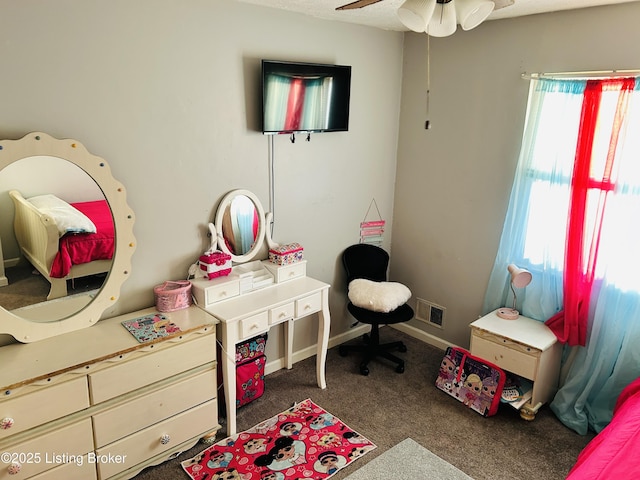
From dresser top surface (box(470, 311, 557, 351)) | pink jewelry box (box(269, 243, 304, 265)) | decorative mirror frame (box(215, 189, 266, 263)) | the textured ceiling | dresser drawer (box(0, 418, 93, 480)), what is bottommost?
dresser drawer (box(0, 418, 93, 480))

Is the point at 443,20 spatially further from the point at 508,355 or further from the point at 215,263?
the point at 508,355

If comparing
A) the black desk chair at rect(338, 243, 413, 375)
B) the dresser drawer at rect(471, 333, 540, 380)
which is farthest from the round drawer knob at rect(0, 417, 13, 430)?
the dresser drawer at rect(471, 333, 540, 380)

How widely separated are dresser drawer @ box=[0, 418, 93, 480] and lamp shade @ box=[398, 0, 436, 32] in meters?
2.23

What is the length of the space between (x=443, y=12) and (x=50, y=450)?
245cm

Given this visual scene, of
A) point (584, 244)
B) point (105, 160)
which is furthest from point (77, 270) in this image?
point (584, 244)

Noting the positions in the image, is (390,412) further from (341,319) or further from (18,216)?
(18,216)

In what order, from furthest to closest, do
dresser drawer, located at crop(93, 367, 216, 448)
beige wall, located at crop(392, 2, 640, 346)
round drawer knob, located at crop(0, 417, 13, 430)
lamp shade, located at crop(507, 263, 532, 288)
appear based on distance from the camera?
lamp shade, located at crop(507, 263, 532, 288) → beige wall, located at crop(392, 2, 640, 346) → dresser drawer, located at crop(93, 367, 216, 448) → round drawer knob, located at crop(0, 417, 13, 430)

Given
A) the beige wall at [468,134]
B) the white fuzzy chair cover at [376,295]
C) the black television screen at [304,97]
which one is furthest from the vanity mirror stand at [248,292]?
the beige wall at [468,134]

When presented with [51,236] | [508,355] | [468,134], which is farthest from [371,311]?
[51,236]

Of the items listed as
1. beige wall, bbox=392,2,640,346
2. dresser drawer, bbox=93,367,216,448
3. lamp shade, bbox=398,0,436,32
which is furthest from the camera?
beige wall, bbox=392,2,640,346

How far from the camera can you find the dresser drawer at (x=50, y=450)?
2.09 metres

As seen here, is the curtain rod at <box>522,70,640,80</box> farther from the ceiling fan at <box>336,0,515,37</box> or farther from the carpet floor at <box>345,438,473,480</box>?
the carpet floor at <box>345,438,473,480</box>

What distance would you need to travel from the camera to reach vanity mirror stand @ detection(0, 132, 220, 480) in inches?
84.1

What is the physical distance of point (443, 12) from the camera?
1.74m
